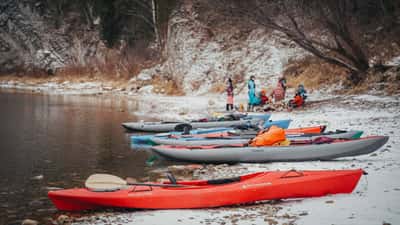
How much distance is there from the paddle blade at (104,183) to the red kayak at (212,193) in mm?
61

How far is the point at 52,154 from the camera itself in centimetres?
1162

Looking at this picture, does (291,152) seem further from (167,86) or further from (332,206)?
(167,86)

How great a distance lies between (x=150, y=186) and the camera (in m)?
7.01

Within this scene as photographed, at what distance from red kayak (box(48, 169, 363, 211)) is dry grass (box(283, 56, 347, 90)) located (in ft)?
50.9

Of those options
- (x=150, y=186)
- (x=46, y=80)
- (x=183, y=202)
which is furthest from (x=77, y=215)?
(x=46, y=80)

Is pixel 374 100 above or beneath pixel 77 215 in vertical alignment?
above

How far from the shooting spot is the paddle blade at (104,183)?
697 cm

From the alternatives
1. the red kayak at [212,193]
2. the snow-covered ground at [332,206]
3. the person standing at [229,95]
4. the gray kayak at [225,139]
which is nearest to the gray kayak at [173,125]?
the gray kayak at [225,139]

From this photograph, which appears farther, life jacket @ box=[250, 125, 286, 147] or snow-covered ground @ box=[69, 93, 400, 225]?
life jacket @ box=[250, 125, 286, 147]

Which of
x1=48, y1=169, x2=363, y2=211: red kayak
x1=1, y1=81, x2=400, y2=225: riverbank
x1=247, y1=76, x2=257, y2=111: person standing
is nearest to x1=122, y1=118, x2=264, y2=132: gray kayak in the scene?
x1=1, y1=81, x2=400, y2=225: riverbank

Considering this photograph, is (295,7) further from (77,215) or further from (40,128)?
(77,215)

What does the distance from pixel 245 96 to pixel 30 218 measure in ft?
61.8

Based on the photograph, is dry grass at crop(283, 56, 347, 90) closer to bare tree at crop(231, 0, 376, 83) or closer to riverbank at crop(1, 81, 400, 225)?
bare tree at crop(231, 0, 376, 83)

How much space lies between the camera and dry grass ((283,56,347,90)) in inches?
881
